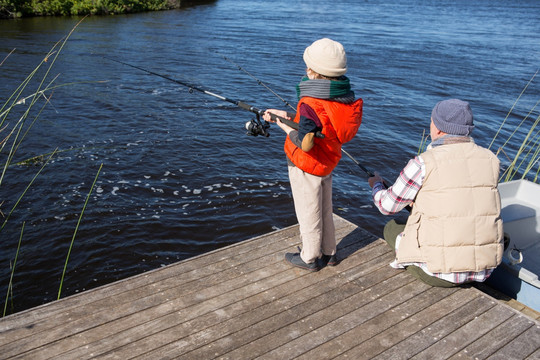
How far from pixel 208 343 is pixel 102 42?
16636mm

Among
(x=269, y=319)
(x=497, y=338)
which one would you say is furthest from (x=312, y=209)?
(x=497, y=338)

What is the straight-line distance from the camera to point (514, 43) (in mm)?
21141

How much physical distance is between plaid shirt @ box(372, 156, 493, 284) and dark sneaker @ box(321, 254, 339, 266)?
736 mm

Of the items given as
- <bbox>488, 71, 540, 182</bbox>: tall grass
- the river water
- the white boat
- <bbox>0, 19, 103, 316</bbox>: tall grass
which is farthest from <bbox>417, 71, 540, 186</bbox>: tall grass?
<bbox>0, 19, 103, 316</bbox>: tall grass

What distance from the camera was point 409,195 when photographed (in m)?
3.54

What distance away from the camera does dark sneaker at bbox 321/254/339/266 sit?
4.27 metres

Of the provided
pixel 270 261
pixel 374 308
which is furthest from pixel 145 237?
pixel 374 308

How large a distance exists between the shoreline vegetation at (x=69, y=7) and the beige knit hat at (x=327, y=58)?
73.8 feet

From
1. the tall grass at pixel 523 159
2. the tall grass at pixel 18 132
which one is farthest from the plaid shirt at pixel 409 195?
the tall grass at pixel 523 159

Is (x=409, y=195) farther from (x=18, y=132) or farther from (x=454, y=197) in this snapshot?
(x=18, y=132)

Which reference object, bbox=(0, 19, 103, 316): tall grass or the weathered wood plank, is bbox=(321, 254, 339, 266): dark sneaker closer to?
the weathered wood plank

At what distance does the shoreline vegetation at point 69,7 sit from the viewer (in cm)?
2162

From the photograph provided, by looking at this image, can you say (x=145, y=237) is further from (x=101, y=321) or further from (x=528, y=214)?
(x=528, y=214)

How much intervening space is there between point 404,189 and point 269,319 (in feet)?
4.55
